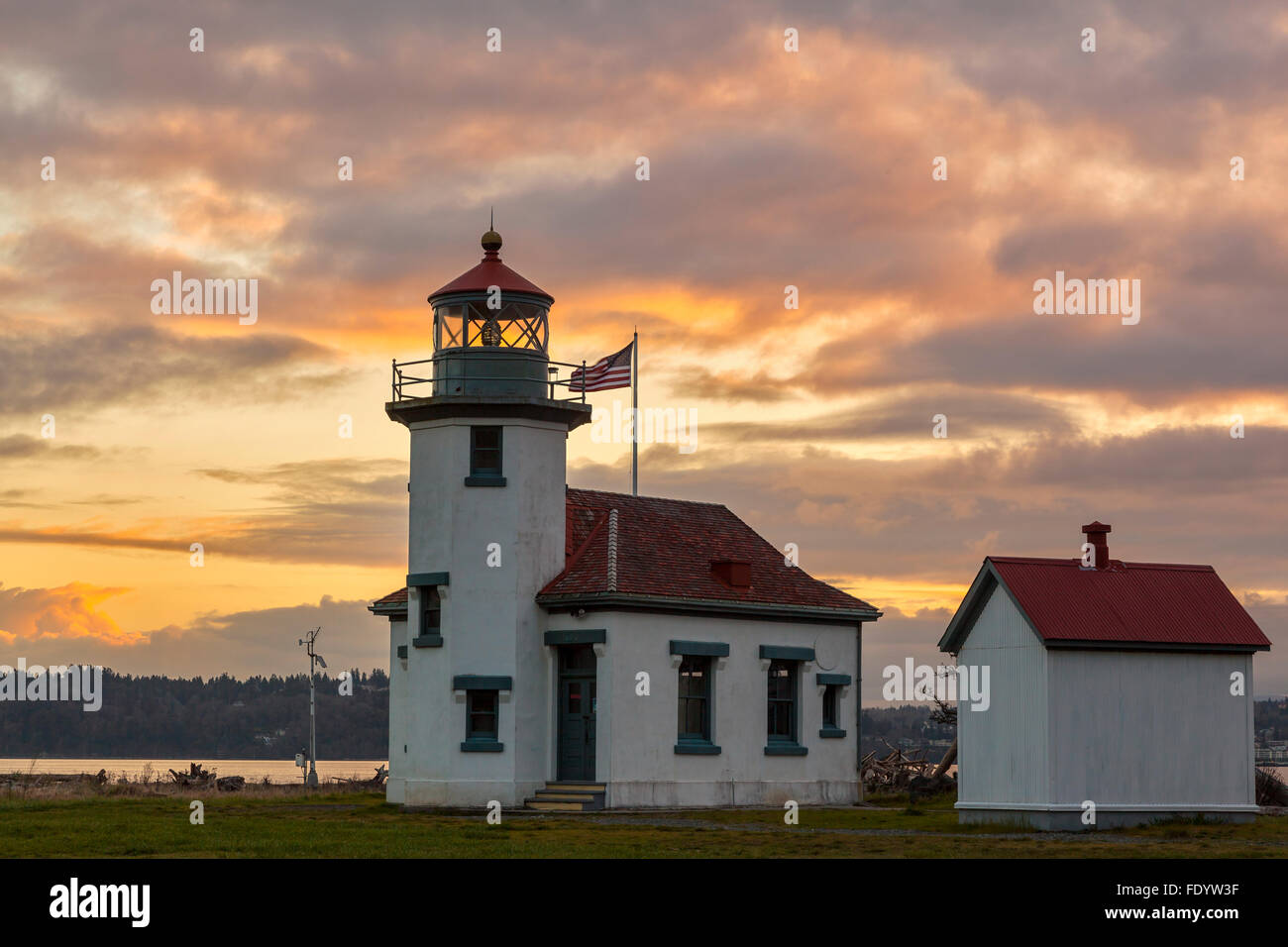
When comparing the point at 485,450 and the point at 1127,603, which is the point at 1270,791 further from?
the point at 485,450

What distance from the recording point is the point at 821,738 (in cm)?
4244

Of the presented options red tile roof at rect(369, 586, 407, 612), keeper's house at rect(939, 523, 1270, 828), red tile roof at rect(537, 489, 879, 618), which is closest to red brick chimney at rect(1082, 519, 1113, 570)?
keeper's house at rect(939, 523, 1270, 828)

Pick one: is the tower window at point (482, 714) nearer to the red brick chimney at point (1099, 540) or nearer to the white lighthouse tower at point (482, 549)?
the white lighthouse tower at point (482, 549)

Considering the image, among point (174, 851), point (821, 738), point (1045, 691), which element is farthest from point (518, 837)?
point (821, 738)

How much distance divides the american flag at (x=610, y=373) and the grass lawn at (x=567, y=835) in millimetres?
10559

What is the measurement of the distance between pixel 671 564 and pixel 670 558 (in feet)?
1.11

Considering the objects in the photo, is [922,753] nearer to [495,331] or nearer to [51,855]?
[495,331]

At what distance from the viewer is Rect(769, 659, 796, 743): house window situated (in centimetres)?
4153

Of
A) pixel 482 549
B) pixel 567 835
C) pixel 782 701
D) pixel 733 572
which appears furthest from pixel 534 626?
pixel 567 835

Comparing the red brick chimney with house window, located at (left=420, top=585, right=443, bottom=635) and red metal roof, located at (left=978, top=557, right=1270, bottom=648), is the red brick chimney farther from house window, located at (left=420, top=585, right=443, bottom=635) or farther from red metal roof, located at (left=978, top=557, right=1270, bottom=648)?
house window, located at (left=420, top=585, right=443, bottom=635)

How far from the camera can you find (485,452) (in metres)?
38.6

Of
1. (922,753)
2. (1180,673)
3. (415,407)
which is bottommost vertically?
(922,753)

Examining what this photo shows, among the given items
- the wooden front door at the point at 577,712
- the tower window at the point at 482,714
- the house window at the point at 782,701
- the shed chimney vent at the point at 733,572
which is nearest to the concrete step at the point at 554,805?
the wooden front door at the point at 577,712

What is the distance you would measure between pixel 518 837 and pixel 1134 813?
1107 cm
